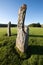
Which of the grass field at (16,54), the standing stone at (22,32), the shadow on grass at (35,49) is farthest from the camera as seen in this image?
the standing stone at (22,32)

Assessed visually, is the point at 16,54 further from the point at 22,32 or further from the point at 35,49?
the point at 22,32

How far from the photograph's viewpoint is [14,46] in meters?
20.8

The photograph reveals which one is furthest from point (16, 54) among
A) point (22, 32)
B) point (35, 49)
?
point (22, 32)

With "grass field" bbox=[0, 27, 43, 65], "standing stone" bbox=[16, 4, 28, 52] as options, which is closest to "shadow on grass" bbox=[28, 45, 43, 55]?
"grass field" bbox=[0, 27, 43, 65]

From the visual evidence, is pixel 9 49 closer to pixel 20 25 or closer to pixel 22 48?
pixel 22 48

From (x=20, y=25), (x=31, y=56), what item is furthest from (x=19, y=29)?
(x=31, y=56)

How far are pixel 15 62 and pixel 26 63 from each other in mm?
1325

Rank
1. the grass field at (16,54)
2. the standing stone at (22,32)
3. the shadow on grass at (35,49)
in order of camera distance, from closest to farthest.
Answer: the grass field at (16,54) → the shadow on grass at (35,49) → the standing stone at (22,32)

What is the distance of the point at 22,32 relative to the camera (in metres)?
19.7

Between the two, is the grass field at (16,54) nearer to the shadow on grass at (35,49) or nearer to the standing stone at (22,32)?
the shadow on grass at (35,49)

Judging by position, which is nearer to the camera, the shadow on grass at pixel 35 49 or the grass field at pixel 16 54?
the grass field at pixel 16 54

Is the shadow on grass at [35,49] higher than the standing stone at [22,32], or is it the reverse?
the standing stone at [22,32]

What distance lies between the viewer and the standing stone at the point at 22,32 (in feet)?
63.2

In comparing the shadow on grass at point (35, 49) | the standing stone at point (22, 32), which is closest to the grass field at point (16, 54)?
the shadow on grass at point (35, 49)
